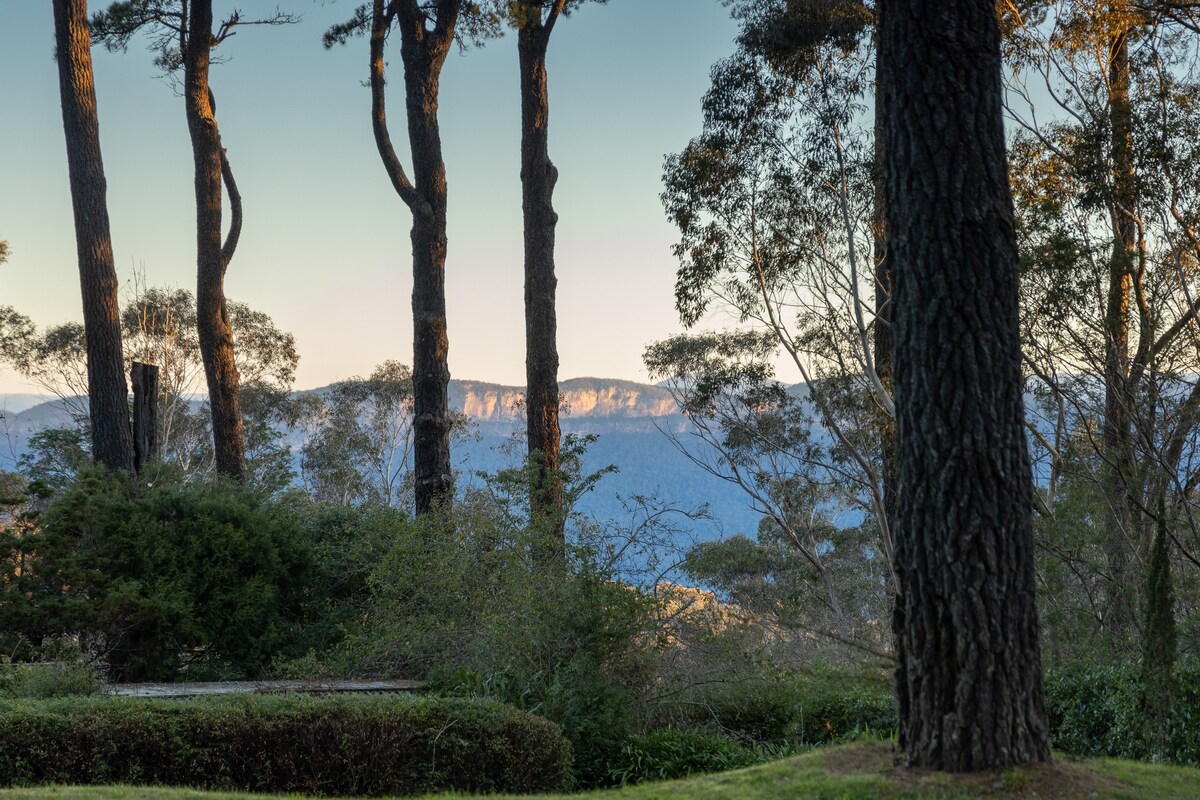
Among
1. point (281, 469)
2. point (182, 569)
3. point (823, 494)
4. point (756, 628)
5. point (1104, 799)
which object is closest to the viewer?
point (1104, 799)

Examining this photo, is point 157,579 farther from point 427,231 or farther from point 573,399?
point 573,399

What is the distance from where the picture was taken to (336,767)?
5516 millimetres

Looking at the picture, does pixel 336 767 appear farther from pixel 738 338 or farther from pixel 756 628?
pixel 738 338

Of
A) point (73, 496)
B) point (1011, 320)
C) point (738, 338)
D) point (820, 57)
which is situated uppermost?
point (820, 57)

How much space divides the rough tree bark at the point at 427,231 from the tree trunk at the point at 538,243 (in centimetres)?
108

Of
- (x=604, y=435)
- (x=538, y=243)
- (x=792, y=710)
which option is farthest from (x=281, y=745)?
(x=604, y=435)

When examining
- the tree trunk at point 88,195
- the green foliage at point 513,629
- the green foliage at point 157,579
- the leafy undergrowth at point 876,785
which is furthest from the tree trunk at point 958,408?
the tree trunk at point 88,195

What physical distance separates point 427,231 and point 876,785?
10457 millimetres

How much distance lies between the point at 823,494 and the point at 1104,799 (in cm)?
1697

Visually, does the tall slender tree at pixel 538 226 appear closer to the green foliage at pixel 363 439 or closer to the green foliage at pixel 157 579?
the green foliage at pixel 157 579

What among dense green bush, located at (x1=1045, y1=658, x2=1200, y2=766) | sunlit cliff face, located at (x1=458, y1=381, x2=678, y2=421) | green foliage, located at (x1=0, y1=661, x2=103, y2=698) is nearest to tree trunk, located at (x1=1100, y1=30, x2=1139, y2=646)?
dense green bush, located at (x1=1045, y1=658, x2=1200, y2=766)

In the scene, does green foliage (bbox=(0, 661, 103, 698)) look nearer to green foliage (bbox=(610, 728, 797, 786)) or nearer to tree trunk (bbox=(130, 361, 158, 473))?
green foliage (bbox=(610, 728, 797, 786))

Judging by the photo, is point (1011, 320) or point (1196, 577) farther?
point (1196, 577)

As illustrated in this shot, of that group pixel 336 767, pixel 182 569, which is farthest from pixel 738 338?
pixel 336 767
